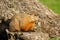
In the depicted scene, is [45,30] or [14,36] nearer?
[14,36]

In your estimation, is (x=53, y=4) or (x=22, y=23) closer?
(x=22, y=23)

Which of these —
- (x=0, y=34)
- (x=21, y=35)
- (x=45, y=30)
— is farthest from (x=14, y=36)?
(x=45, y=30)

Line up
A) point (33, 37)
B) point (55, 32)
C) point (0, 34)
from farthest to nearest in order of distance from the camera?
point (55, 32)
point (0, 34)
point (33, 37)

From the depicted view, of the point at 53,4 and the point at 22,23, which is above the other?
the point at 53,4

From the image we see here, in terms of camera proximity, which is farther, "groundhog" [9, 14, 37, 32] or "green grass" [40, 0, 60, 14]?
"green grass" [40, 0, 60, 14]

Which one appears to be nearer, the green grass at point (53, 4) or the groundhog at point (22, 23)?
the groundhog at point (22, 23)

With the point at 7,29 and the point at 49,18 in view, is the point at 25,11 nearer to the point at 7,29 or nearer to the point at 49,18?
the point at 49,18

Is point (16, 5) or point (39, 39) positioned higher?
point (16, 5)

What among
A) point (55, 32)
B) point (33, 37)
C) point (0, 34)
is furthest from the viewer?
point (55, 32)

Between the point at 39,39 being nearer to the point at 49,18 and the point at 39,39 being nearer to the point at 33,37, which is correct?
the point at 33,37

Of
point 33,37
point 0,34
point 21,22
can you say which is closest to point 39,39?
point 33,37
